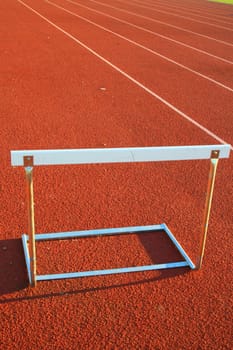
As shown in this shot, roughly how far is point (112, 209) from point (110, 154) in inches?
67.1

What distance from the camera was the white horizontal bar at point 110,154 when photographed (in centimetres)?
300

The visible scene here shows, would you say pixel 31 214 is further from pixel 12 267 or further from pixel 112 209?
pixel 112 209

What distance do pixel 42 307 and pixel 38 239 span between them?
2.92 ft

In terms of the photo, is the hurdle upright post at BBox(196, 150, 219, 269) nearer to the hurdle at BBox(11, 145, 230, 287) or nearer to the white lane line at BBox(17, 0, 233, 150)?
the hurdle at BBox(11, 145, 230, 287)

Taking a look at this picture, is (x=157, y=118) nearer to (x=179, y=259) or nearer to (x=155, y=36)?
(x=179, y=259)

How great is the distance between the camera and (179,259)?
400 centimetres

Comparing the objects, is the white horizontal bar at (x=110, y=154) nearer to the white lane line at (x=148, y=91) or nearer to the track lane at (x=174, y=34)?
the white lane line at (x=148, y=91)

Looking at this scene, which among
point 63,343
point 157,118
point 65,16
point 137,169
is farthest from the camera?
point 65,16

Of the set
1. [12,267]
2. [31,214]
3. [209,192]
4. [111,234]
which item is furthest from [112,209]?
[31,214]

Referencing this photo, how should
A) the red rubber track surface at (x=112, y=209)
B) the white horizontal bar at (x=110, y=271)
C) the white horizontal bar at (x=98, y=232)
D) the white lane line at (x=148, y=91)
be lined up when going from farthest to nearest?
the white lane line at (x=148, y=91), the white horizontal bar at (x=98, y=232), the white horizontal bar at (x=110, y=271), the red rubber track surface at (x=112, y=209)

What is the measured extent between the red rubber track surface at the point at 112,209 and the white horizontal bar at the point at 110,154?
1.09m

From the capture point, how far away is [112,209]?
4742mm

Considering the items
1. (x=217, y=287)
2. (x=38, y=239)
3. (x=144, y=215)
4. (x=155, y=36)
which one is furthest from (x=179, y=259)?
(x=155, y=36)

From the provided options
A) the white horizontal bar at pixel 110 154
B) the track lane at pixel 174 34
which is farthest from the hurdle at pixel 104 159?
the track lane at pixel 174 34
